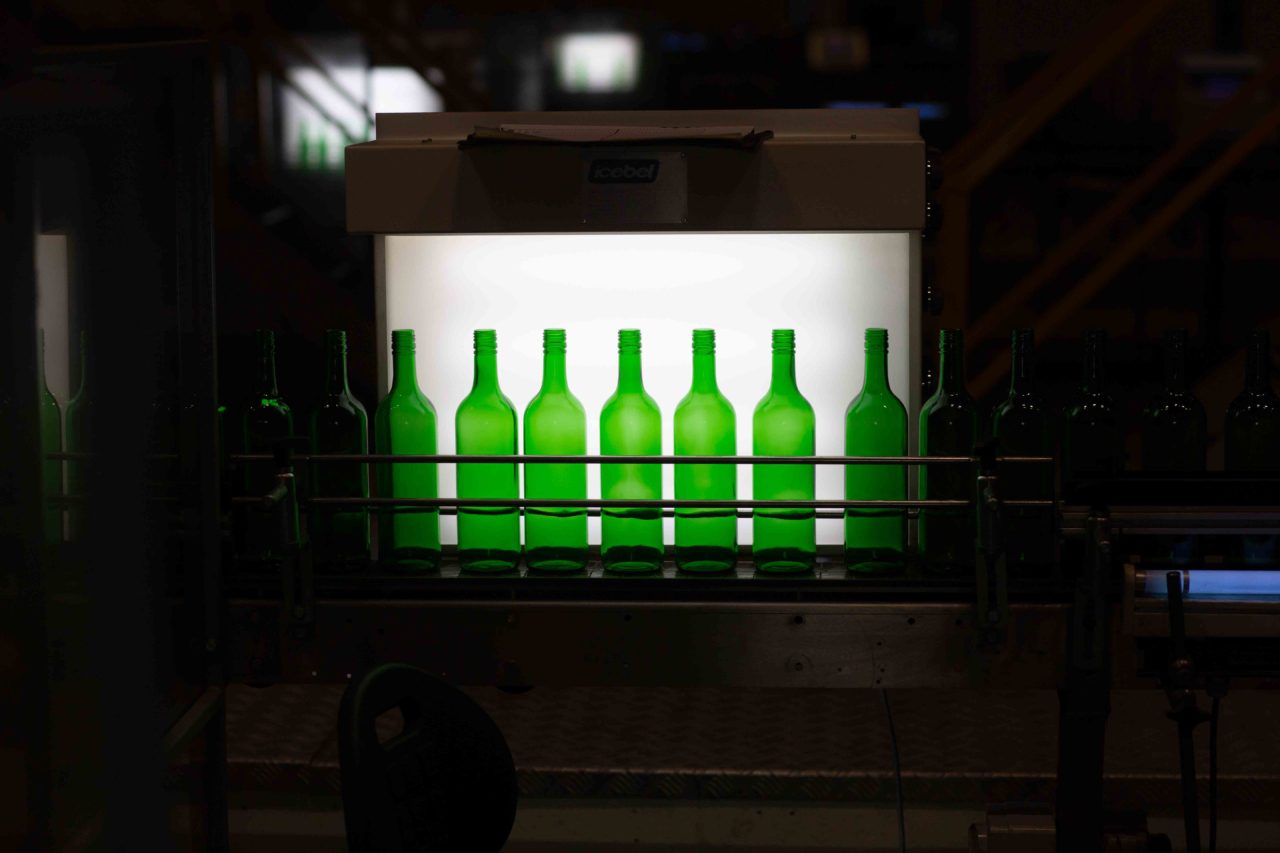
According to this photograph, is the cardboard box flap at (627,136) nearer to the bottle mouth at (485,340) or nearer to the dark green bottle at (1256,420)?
the bottle mouth at (485,340)

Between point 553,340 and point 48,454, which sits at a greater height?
point 553,340

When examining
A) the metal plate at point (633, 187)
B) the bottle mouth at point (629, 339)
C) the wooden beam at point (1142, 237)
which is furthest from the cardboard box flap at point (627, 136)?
the wooden beam at point (1142, 237)

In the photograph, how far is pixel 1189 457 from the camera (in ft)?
5.41

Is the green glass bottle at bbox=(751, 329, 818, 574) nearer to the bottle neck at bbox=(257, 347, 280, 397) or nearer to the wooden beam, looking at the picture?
the bottle neck at bbox=(257, 347, 280, 397)

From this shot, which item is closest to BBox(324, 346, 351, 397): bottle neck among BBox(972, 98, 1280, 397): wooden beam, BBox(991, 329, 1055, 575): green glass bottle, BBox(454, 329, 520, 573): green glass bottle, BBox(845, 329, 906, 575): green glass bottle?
BBox(454, 329, 520, 573): green glass bottle

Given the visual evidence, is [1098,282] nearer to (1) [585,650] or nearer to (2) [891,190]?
(2) [891,190]

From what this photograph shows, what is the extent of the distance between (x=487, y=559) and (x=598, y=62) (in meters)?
1.47

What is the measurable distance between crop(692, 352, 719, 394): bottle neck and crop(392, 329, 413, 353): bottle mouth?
33 cm

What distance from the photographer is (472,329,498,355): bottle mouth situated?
5.22 feet

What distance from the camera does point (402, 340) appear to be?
1605 millimetres

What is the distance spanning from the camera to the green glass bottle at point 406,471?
1569 mm

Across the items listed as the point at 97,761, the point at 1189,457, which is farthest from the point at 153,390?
the point at 1189,457

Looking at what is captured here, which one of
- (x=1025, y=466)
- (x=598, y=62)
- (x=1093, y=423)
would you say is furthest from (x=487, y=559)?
(x=598, y=62)

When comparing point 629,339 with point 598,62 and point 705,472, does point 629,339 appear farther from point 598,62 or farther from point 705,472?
point 598,62
